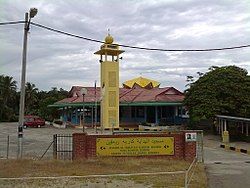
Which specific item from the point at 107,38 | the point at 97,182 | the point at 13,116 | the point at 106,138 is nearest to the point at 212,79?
the point at 107,38

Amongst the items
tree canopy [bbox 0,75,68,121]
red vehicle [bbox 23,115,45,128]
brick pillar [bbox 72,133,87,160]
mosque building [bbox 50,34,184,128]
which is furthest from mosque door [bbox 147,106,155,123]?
brick pillar [bbox 72,133,87,160]

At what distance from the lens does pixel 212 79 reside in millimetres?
35688

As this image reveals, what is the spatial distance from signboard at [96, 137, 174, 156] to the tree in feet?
52.4

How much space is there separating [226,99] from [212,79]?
2339 millimetres

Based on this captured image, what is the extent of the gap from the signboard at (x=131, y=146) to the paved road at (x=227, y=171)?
2196mm

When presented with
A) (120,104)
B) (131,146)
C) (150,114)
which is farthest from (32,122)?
(131,146)

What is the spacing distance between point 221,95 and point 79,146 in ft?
63.9

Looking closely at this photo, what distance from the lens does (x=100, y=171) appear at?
14.8 metres

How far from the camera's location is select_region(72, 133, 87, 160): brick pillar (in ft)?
58.1

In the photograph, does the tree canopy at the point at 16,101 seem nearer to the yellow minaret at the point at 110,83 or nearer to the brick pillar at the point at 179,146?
the yellow minaret at the point at 110,83

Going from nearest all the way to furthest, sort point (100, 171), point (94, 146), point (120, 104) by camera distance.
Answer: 1. point (100, 171)
2. point (94, 146)
3. point (120, 104)

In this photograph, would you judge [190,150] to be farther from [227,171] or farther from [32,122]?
[32,122]

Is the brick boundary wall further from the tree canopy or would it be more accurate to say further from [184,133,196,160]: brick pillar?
the tree canopy

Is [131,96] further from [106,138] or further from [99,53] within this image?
[106,138]
